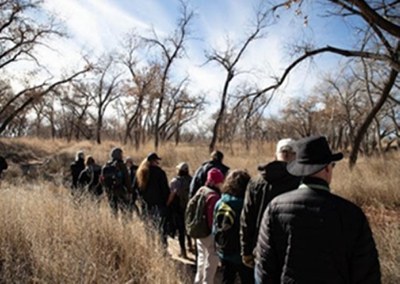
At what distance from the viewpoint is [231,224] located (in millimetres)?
4559

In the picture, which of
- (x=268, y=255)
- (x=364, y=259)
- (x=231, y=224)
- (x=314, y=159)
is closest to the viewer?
(x=364, y=259)

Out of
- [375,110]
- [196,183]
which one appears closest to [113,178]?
[196,183]

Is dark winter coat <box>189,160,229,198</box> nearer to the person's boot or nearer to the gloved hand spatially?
the person's boot

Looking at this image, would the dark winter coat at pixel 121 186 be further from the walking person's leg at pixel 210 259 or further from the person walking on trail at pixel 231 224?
the person walking on trail at pixel 231 224

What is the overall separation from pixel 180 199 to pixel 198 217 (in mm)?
2342

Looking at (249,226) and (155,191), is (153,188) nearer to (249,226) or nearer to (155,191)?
(155,191)

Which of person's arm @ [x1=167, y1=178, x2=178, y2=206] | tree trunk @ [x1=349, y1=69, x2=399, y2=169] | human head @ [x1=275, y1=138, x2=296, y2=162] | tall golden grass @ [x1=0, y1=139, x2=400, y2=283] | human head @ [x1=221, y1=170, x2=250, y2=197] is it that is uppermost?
tree trunk @ [x1=349, y1=69, x2=399, y2=169]

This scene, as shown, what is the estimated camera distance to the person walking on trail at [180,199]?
753 centimetres

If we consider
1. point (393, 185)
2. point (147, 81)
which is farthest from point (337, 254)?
point (147, 81)

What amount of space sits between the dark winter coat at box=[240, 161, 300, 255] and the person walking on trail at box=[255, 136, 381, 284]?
1132 mm

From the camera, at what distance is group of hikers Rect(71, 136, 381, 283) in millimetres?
2439

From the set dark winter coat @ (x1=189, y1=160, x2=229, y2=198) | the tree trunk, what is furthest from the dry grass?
the tree trunk

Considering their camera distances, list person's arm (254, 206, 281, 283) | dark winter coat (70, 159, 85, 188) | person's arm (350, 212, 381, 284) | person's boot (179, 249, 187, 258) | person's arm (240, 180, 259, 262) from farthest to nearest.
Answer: dark winter coat (70, 159, 85, 188) < person's boot (179, 249, 187, 258) < person's arm (240, 180, 259, 262) < person's arm (254, 206, 281, 283) < person's arm (350, 212, 381, 284)

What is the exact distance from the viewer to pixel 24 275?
4125 millimetres
